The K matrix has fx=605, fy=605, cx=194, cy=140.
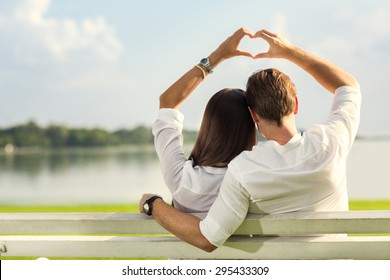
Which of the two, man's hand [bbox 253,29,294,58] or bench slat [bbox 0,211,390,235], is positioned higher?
man's hand [bbox 253,29,294,58]

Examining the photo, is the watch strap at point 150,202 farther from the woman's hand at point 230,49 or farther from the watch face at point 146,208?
the woman's hand at point 230,49

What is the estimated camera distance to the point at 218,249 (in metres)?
2.06

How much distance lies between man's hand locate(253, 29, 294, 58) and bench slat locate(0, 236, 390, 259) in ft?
2.22

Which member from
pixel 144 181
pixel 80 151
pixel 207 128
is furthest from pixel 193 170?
pixel 80 151

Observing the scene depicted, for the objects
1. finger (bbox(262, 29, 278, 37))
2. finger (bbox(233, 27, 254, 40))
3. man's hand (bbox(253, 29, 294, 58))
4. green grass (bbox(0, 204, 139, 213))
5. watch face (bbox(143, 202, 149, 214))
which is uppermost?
green grass (bbox(0, 204, 139, 213))

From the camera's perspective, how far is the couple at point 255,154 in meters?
1.88

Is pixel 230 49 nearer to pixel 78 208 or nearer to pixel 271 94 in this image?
pixel 271 94

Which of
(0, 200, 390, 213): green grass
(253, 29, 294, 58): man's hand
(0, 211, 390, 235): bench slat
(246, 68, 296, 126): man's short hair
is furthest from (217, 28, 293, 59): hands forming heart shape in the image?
(0, 200, 390, 213): green grass

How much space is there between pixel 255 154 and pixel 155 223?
17.0 inches

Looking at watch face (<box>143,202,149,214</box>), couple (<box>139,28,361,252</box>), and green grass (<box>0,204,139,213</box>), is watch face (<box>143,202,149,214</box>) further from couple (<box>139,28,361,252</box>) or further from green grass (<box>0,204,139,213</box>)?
green grass (<box>0,204,139,213</box>)

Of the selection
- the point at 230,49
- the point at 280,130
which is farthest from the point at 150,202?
Result: the point at 230,49

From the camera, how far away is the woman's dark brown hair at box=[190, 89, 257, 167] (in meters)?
2.04

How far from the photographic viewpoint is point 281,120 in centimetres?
193

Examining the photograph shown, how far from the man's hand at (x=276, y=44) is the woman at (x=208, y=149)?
263mm
